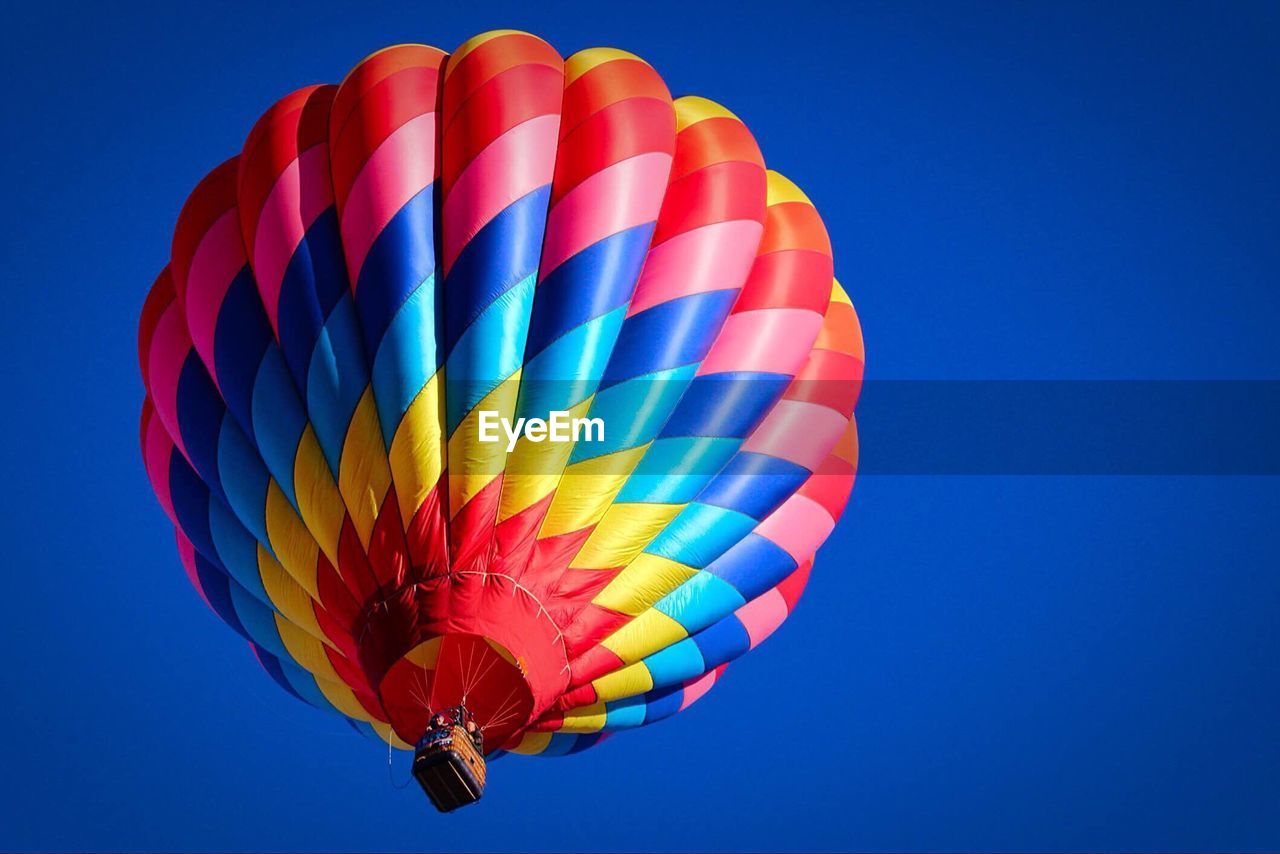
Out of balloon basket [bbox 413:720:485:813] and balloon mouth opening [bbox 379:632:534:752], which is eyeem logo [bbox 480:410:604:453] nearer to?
balloon mouth opening [bbox 379:632:534:752]

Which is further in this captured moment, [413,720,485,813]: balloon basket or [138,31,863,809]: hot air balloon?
[138,31,863,809]: hot air balloon

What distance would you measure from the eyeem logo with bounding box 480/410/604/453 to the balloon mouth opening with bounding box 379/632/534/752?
2.92 feet

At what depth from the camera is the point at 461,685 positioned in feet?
29.2

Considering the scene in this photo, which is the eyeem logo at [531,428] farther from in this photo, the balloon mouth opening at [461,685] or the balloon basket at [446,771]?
the balloon basket at [446,771]

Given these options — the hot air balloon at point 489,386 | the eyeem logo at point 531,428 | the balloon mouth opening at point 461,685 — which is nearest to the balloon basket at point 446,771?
the hot air balloon at point 489,386

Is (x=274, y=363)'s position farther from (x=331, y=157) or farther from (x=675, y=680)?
(x=675, y=680)

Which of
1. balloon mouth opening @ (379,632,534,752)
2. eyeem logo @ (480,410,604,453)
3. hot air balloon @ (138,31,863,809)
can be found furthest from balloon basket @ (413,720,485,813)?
eyeem logo @ (480,410,604,453)

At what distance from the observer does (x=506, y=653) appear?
8.84 m

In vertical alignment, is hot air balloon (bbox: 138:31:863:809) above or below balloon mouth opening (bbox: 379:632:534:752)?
above

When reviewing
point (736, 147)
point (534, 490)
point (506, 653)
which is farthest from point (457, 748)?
point (736, 147)

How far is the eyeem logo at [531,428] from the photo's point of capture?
8.84 m

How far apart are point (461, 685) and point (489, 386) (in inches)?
53.0

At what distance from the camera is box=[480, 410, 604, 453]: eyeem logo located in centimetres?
884

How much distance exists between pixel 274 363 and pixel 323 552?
93 centimetres
